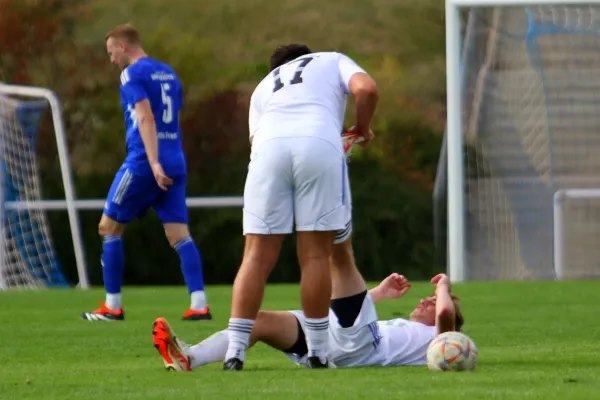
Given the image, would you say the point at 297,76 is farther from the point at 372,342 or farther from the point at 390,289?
the point at 372,342

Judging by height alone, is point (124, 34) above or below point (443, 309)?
above

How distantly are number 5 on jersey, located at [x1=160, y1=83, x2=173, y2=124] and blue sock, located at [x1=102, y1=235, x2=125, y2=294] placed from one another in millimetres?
880

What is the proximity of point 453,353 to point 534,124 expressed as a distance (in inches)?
458

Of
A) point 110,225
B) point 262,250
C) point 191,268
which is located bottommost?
point 191,268

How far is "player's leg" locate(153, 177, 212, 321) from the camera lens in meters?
10.9

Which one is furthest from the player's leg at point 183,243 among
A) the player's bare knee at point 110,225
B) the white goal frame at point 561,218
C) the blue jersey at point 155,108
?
the white goal frame at point 561,218

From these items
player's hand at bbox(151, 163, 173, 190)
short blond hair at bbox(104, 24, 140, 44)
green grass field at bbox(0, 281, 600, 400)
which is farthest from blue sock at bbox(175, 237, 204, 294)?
short blond hair at bbox(104, 24, 140, 44)

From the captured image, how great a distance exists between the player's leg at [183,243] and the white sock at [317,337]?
3.84 meters

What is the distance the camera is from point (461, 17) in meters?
18.2

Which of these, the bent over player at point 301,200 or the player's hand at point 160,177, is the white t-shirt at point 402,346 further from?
the player's hand at point 160,177

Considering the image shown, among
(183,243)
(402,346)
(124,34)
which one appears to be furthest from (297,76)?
(183,243)

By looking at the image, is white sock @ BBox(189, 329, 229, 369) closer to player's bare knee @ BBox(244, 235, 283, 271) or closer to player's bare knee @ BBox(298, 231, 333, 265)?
player's bare knee @ BBox(244, 235, 283, 271)

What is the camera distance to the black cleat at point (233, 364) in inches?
274

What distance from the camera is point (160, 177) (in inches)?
412
